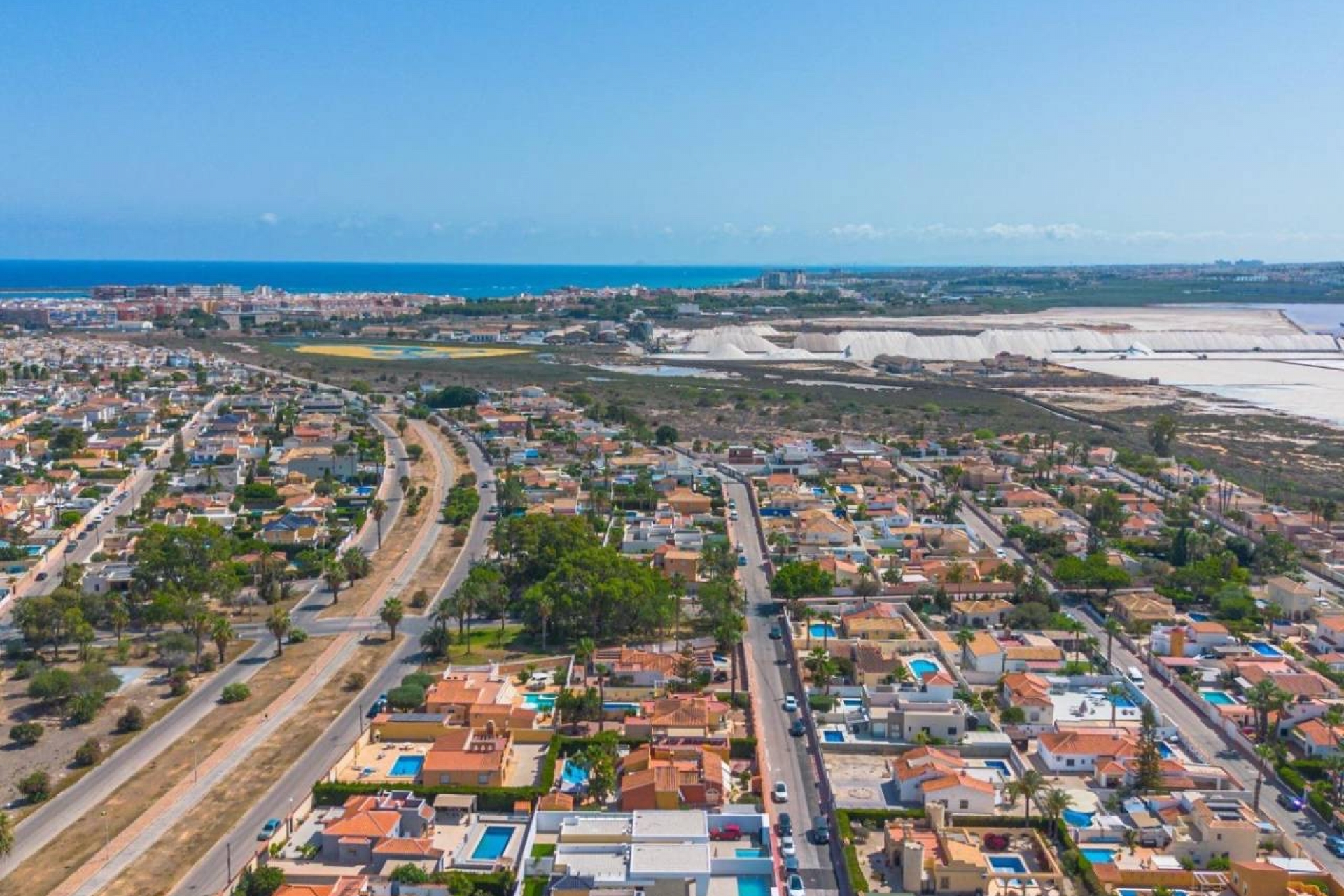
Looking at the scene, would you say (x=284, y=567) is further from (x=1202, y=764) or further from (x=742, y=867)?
(x=1202, y=764)

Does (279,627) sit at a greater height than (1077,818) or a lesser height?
greater

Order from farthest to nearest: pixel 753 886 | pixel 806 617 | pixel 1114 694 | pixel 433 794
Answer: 1. pixel 806 617
2. pixel 1114 694
3. pixel 433 794
4. pixel 753 886

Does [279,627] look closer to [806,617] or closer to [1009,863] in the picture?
[806,617]

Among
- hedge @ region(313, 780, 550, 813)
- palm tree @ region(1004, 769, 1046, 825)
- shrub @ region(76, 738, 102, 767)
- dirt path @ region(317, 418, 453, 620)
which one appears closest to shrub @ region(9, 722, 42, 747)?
shrub @ region(76, 738, 102, 767)

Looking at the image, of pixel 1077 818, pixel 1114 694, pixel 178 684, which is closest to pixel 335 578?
pixel 178 684

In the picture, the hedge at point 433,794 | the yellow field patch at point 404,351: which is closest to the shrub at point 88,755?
the hedge at point 433,794

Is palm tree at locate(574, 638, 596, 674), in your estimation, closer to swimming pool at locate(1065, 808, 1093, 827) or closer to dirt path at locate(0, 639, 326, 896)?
dirt path at locate(0, 639, 326, 896)

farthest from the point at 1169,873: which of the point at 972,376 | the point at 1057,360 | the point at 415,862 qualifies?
the point at 1057,360
